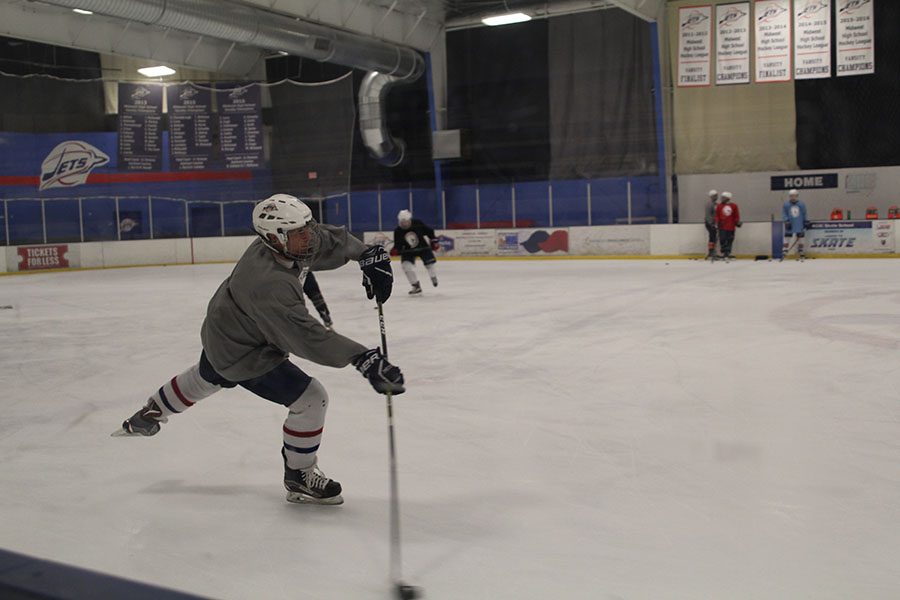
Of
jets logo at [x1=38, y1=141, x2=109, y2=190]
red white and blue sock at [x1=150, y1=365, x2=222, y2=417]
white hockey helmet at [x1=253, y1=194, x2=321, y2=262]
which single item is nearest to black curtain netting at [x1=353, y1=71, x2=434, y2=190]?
jets logo at [x1=38, y1=141, x2=109, y2=190]

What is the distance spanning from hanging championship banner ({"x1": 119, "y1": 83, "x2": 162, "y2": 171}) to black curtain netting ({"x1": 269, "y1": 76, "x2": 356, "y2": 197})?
2.43 meters

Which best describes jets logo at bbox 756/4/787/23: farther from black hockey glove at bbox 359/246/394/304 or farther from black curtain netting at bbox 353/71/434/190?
black hockey glove at bbox 359/246/394/304

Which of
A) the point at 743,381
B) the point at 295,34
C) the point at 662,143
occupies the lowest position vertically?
the point at 743,381

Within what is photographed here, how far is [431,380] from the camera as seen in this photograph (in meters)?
5.46

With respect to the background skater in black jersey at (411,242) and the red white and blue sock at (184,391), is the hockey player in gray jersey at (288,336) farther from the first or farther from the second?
the background skater in black jersey at (411,242)

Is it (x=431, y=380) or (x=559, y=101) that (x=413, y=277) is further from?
(x=559, y=101)

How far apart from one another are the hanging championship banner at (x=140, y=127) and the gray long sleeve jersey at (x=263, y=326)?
56.2 feet

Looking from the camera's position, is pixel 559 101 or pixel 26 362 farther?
pixel 559 101

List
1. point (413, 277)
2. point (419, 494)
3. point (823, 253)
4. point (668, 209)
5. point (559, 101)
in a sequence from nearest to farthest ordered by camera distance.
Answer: point (419, 494), point (413, 277), point (823, 253), point (668, 209), point (559, 101)

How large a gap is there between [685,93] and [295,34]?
25.6 ft

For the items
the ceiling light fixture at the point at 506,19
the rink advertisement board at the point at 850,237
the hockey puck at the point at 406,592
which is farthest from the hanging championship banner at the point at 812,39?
the hockey puck at the point at 406,592

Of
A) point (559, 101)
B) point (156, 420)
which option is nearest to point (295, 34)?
point (559, 101)

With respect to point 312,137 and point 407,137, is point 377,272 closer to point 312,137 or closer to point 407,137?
point 312,137

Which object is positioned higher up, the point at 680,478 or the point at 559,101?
the point at 559,101
